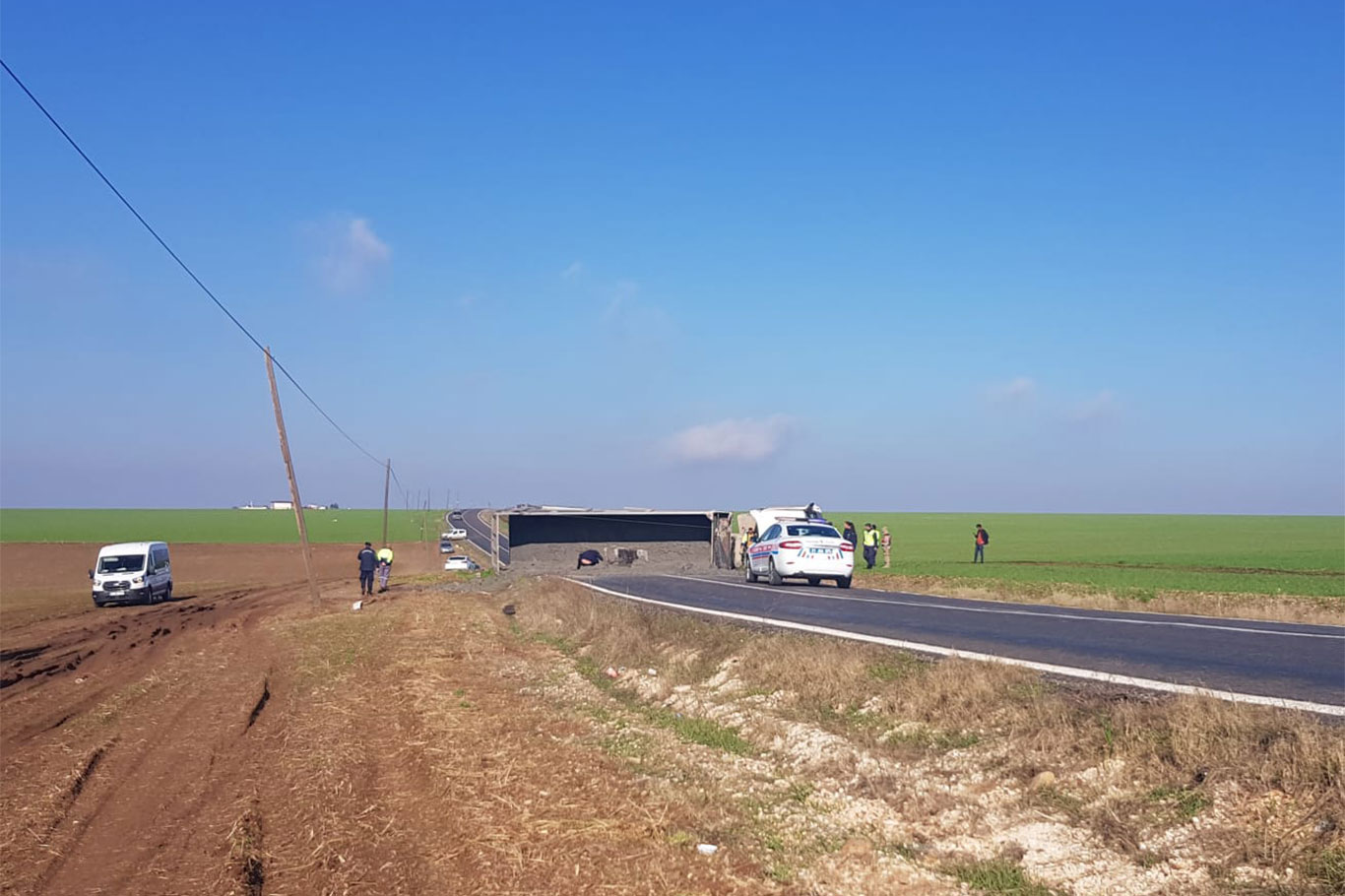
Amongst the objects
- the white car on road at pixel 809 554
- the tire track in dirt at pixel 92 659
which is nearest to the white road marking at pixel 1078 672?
the white car on road at pixel 809 554

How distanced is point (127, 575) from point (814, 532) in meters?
28.2

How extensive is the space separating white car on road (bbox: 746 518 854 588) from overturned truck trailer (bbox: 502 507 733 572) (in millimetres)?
20365

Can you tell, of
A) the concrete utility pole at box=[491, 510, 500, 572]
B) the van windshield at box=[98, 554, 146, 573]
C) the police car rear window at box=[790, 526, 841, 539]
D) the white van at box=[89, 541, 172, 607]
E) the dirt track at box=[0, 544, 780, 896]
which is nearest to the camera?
the dirt track at box=[0, 544, 780, 896]

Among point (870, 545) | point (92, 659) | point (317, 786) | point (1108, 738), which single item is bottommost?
point (92, 659)

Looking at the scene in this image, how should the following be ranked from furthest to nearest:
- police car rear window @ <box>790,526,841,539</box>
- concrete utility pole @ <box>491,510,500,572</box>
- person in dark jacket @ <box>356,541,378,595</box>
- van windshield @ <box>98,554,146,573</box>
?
1. concrete utility pole @ <box>491,510,500,572</box>
2. van windshield @ <box>98,554,146,573</box>
3. person in dark jacket @ <box>356,541,378,595</box>
4. police car rear window @ <box>790,526,841,539</box>

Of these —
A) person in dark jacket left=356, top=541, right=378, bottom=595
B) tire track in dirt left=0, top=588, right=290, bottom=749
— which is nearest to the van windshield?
tire track in dirt left=0, top=588, right=290, bottom=749

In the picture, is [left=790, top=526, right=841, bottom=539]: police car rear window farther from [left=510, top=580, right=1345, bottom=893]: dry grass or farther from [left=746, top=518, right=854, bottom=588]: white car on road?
[left=510, top=580, right=1345, bottom=893]: dry grass

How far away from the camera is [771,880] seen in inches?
246

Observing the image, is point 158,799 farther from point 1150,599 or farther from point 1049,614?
point 1150,599

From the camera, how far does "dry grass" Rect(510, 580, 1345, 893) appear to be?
5.77m

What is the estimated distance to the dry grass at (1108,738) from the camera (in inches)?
227

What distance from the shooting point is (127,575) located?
137 feet

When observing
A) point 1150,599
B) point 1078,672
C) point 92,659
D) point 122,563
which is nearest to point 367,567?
point 122,563

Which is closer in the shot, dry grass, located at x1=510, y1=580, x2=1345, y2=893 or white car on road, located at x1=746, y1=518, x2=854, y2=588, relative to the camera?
dry grass, located at x1=510, y1=580, x2=1345, y2=893
